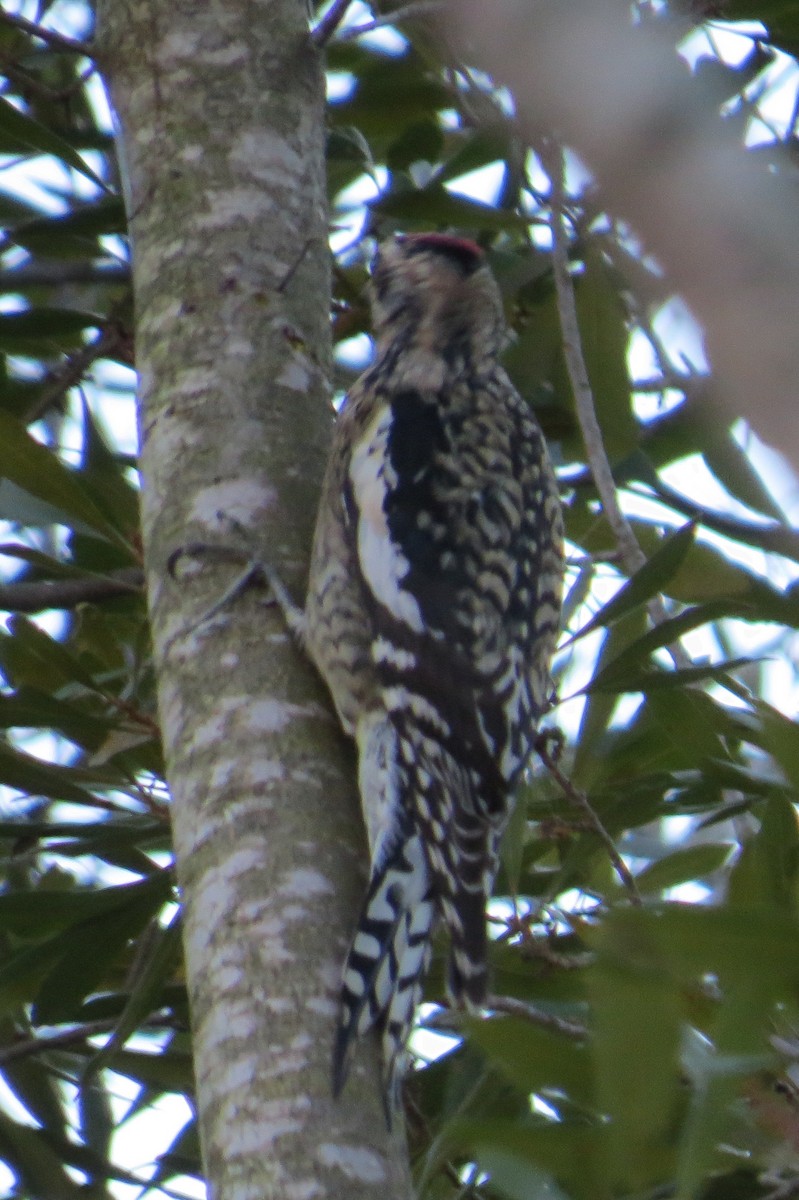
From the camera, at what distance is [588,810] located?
7.06 feet

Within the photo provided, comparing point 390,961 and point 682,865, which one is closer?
point 390,961

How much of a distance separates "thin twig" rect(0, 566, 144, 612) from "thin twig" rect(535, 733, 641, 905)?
24.7 inches

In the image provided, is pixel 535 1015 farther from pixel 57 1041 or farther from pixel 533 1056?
pixel 57 1041

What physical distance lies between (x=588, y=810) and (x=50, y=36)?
4.64 feet

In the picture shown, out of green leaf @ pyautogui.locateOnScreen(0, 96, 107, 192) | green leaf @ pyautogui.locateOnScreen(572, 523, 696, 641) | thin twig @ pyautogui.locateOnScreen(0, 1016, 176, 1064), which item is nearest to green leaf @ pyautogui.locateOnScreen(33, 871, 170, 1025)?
thin twig @ pyautogui.locateOnScreen(0, 1016, 176, 1064)

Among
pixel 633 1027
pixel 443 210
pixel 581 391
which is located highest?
pixel 443 210

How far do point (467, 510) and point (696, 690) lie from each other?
46cm

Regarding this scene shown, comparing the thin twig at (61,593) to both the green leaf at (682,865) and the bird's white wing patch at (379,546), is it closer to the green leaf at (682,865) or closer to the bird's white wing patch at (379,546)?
the bird's white wing patch at (379,546)

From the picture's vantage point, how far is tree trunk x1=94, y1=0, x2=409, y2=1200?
1.50 meters

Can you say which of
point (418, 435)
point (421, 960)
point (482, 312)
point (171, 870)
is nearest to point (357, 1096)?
point (421, 960)

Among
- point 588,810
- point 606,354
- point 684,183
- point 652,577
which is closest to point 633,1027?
point 684,183

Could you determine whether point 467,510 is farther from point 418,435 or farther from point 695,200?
point 695,200

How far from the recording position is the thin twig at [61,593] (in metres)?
2.31

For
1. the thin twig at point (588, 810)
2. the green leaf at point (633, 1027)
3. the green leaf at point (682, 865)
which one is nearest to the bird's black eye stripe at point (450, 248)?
the thin twig at point (588, 810)
